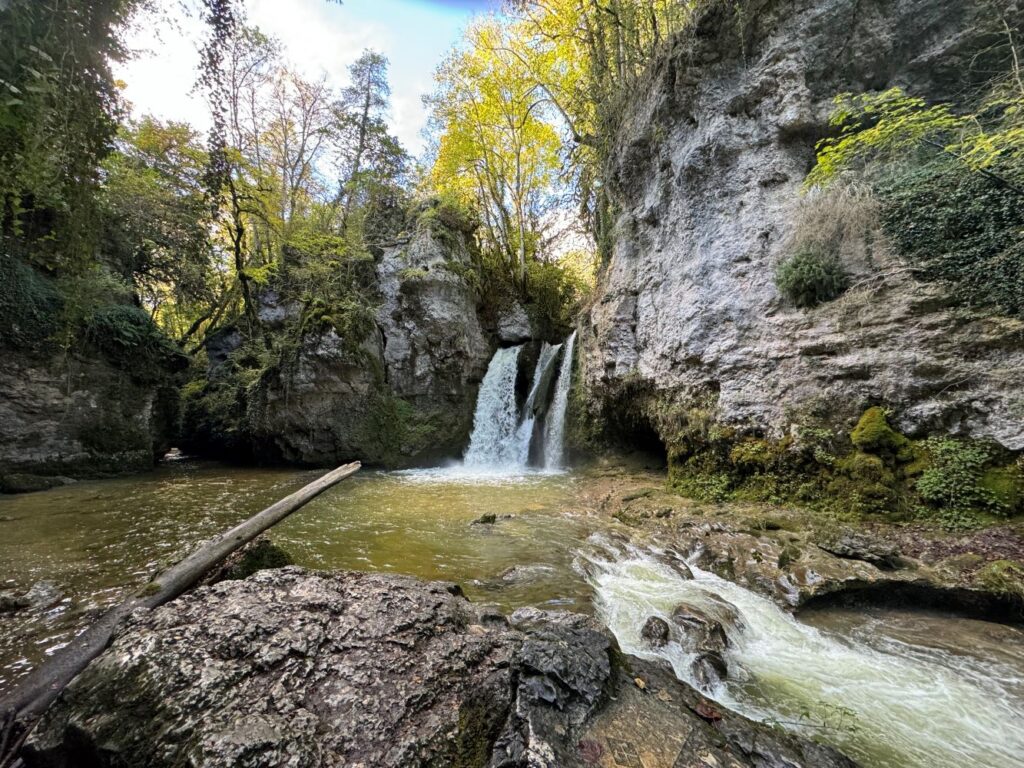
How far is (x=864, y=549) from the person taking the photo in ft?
15.1

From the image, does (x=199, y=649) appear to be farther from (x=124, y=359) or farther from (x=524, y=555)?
(x=124, y=359)

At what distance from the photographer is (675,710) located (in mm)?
2188

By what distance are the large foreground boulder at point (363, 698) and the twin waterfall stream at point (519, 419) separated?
9.96 m

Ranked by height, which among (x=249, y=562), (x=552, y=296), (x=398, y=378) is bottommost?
(x=249, y=562)

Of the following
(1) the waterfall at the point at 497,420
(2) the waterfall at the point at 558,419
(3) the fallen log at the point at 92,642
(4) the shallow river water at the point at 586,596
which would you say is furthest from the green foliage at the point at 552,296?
(3) the fallen log at the point at 92,642

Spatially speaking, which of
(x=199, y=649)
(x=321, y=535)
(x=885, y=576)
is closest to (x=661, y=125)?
(x=885, y=576)

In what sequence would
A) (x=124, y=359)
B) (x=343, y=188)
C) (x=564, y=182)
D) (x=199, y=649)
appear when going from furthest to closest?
(x=343, y=188)
(x=564, y=182)
(x=124, y=359)
(x=199, y=649)

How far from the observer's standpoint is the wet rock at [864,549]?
4453mm

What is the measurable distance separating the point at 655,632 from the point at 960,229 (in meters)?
6.89

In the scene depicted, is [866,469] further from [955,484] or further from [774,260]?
[774,260]

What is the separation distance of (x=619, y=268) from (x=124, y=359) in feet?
45.2

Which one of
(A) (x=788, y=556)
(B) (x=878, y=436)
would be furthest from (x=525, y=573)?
(B) (x=878, y=436)

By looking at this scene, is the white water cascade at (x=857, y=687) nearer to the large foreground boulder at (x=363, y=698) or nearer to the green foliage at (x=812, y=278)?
the large foreground boulder at (x=363, y=698)

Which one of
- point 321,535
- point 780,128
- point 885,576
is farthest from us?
point 780,128
